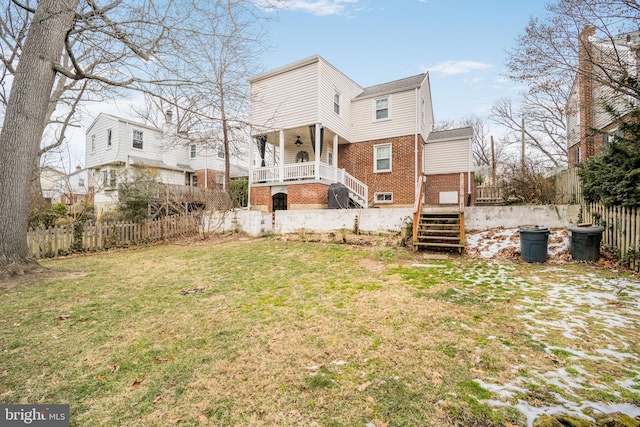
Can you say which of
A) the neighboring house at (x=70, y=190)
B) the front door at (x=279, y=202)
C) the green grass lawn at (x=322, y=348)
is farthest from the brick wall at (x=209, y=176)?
the green grass lawn at (x=322, y=348)

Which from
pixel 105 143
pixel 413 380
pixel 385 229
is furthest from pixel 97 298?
pixel 105 143

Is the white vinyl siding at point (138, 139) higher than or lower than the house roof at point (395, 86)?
lower

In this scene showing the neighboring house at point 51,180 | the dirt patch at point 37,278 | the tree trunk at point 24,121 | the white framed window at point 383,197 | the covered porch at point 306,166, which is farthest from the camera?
the white framed window at point 383,197

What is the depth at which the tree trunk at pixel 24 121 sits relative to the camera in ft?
19.1

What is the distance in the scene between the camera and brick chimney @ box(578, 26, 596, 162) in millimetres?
8477

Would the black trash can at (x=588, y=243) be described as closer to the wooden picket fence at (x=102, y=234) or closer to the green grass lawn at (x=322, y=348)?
the green grass lawn at (x=322, y=348)

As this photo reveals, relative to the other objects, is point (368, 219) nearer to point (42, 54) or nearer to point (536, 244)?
point (536, 244)

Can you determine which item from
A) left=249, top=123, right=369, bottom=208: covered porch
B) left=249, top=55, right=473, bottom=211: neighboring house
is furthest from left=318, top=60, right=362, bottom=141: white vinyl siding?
left=249, top=123, right=369, bottom=208: covered porch

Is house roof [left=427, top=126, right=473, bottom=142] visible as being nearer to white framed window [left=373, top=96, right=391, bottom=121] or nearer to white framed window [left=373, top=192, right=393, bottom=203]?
white framed window [left=373, top=96, right=391, bottom=121]

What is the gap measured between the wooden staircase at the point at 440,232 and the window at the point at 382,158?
655 centimetres

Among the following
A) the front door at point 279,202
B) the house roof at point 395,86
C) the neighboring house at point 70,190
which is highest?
the house roof at point 395,86

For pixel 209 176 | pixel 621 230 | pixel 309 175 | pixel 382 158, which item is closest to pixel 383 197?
pixel 382 158

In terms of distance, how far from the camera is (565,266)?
6207 millimetres

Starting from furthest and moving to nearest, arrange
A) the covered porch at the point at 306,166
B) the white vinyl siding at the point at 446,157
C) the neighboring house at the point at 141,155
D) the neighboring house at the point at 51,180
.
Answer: the neighboring house at the point at 141,155 → the white vinyl siding at the point at 446,157 → the covered porch at the point at 306,166 → the neighboring house at the point at 51,180
